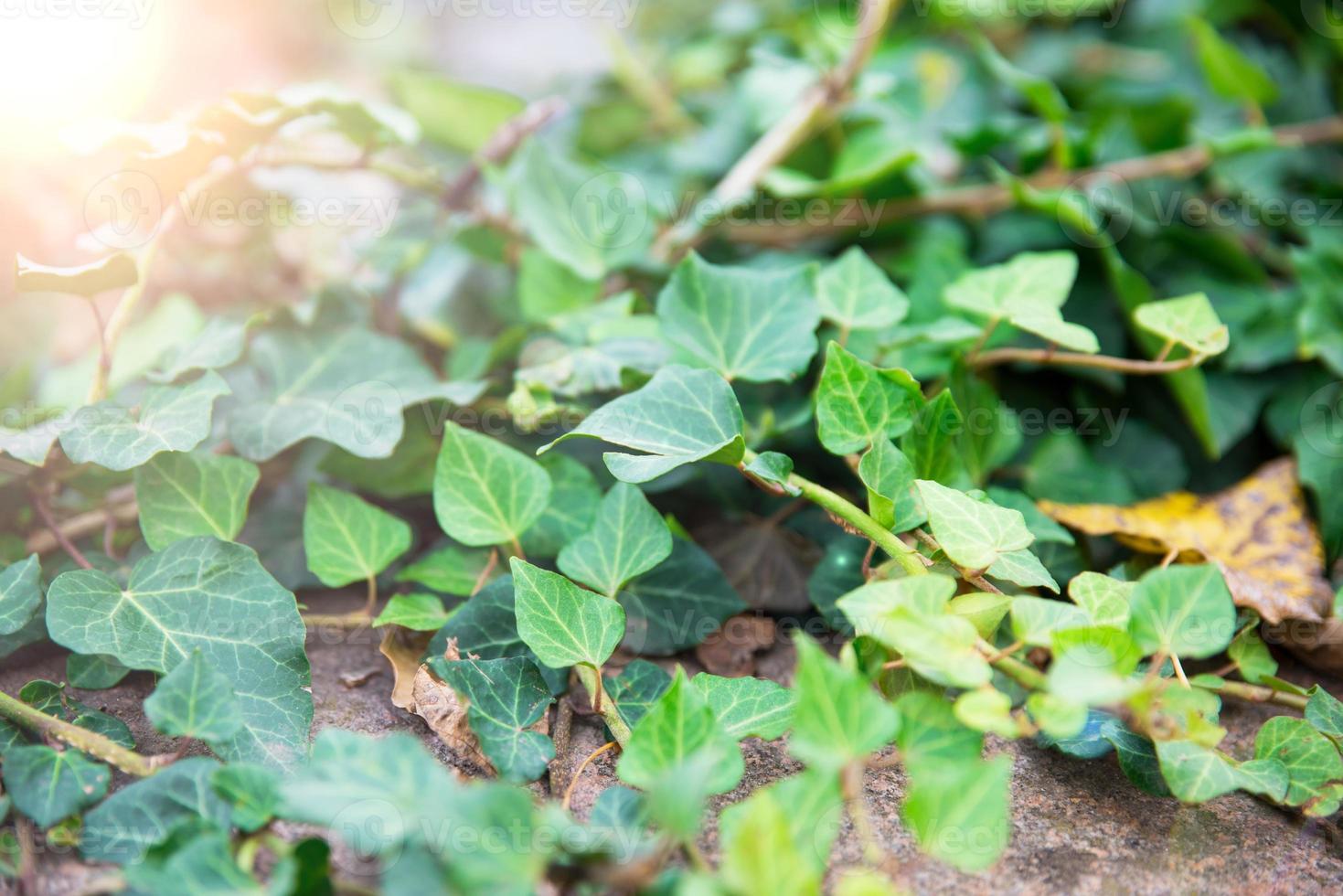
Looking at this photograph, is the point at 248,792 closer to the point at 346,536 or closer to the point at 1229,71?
the point at 346,536

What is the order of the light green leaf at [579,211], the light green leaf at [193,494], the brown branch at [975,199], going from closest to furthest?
the light green leaf at [193,494] → the light green leaf at [579,211] → the brown branch at [975,199]

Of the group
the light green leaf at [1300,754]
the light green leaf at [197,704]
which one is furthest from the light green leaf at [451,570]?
the light green leaf at [1300,754]

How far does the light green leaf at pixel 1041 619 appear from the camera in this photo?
1.98ft

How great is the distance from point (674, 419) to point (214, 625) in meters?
0.43

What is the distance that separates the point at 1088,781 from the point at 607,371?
22.7 inches

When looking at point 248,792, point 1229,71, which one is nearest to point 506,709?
point 248,792

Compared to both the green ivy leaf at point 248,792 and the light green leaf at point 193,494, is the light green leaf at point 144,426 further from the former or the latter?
the green ivy leaf at point 248,792

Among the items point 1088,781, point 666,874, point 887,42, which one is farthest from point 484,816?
point 887,42

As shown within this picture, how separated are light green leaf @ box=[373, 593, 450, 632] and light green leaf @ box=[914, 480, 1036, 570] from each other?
1.43 ft

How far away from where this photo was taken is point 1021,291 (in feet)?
3.05

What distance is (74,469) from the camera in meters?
0.88

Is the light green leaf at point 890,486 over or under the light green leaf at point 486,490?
over

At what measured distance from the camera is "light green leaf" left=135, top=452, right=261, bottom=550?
81cm

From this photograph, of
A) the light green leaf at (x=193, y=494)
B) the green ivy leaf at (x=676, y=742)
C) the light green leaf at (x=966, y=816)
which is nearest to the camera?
the light green leaf at (x=966, y=816)
